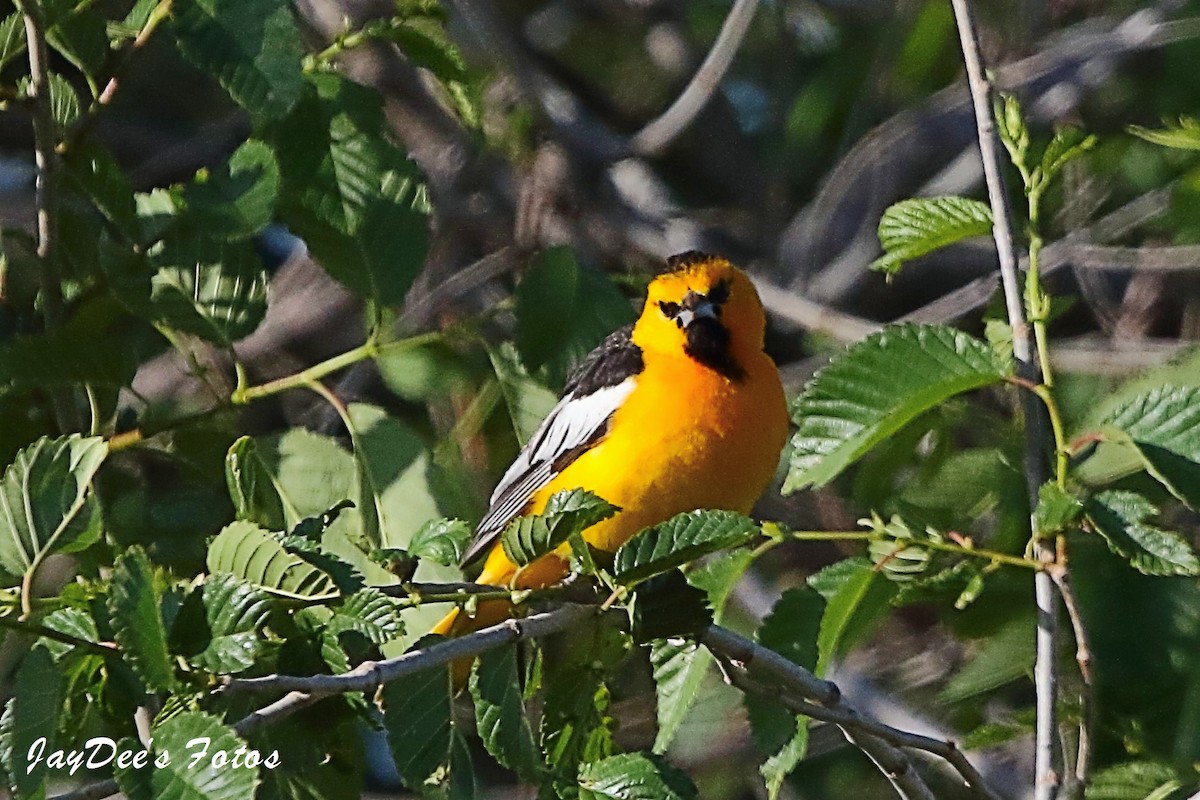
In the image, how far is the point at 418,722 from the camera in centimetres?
196

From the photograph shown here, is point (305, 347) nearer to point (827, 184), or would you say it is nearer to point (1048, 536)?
point (827, 184)

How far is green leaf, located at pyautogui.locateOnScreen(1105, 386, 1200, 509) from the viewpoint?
6.37 ft

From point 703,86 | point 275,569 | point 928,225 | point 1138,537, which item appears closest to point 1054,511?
point 1138,537

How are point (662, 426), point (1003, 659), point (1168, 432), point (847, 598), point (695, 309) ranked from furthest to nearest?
1. point (695, 309)
2. point (1003, 659)
3. point (662, 426)
4. point (847, 598)
5. point (1168, 432)

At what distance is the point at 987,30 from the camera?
213 inches

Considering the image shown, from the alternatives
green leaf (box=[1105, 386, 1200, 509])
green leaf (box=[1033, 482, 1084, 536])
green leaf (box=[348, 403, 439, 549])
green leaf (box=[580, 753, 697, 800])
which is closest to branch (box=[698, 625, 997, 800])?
green leaf (box=[580, 753, 697, 800])

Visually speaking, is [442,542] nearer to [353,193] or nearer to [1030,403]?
[1030,403]

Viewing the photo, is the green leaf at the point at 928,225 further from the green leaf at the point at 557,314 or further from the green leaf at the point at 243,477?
the green leaf at the point at 243,477

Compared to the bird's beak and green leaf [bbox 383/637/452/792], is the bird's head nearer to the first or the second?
the bird's beak

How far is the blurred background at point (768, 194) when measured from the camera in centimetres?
451

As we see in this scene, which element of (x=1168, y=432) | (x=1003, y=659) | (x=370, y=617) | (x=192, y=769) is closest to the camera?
(x=192, y=769)

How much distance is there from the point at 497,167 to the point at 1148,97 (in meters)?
2.13

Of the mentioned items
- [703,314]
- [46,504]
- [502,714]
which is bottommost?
[502,714]

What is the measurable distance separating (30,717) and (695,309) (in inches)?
76.9
